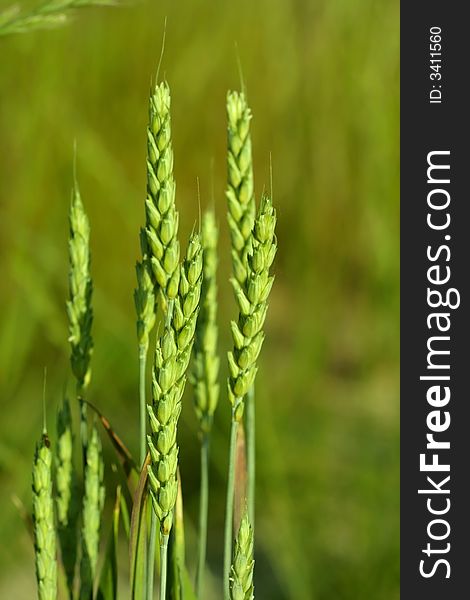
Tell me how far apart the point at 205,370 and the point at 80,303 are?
0.07 metres

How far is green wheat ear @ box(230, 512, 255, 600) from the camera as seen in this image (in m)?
0.35

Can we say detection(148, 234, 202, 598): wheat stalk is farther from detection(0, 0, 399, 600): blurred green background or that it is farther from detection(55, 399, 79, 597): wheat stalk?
detection(0, 0, 399, 600): blurred green background

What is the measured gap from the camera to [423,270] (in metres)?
0.78

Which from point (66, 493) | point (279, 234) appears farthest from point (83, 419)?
point (279, 234)

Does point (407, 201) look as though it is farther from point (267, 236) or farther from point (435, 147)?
point (267, 236)

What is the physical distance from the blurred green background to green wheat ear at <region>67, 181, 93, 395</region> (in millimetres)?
497

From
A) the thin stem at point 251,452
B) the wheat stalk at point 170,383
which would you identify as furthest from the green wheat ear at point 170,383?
the thin stem at point 251,452

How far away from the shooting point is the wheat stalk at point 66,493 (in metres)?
0.44

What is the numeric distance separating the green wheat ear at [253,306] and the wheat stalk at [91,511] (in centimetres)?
8

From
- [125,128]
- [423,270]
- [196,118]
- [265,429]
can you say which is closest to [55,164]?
[125,128]

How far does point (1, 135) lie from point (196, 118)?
1.84 ft

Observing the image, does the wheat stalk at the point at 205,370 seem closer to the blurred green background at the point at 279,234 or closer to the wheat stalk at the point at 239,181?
the wheat stalk at the point at 239,181

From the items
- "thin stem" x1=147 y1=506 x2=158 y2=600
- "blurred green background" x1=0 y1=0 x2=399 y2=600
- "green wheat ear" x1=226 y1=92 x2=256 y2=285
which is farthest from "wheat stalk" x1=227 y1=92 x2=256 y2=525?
"blurred green background" x1=0 y1=0 x2=399 y2=600

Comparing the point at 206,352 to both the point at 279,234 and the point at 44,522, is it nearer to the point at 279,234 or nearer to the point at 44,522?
the point at 44,522
